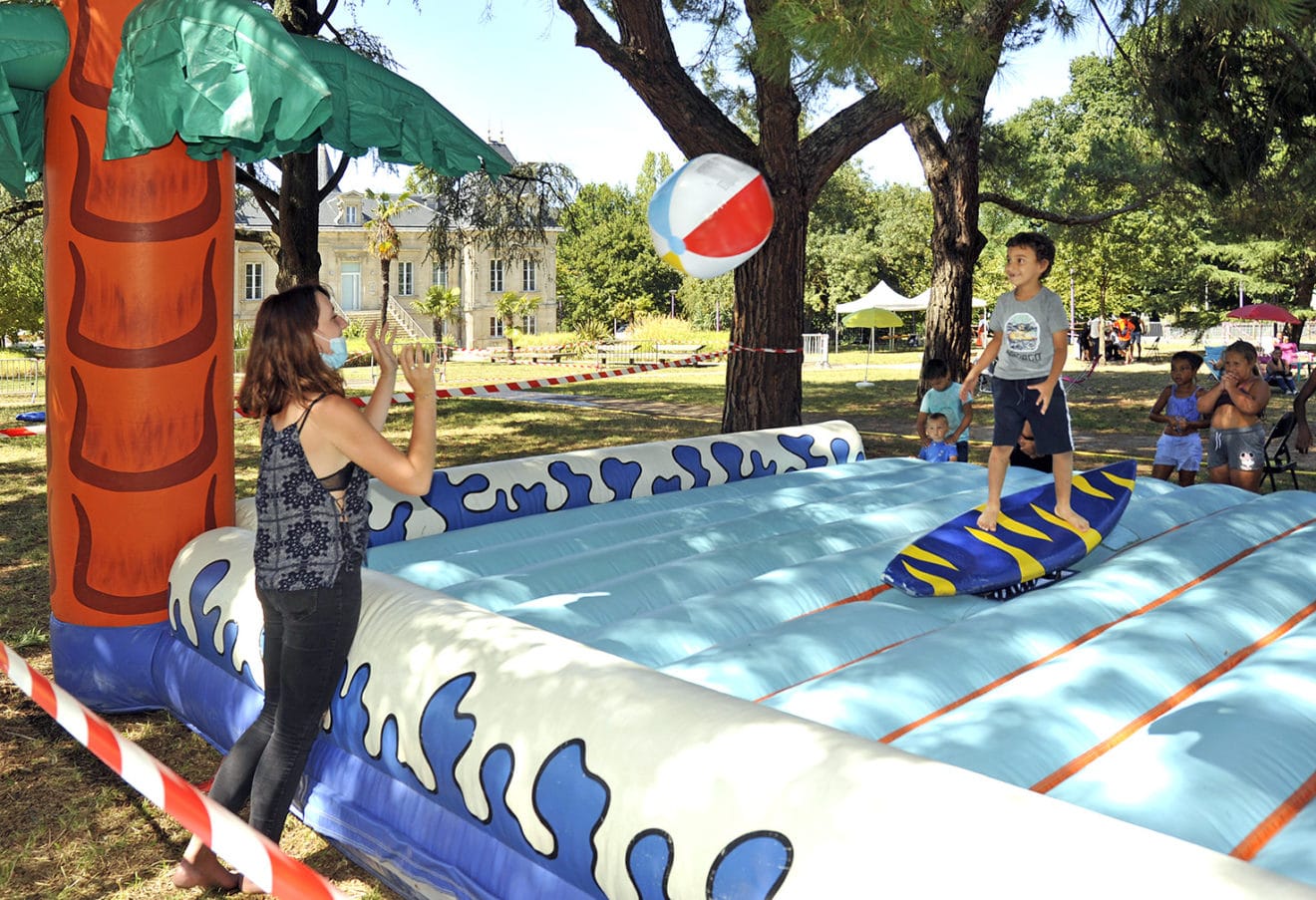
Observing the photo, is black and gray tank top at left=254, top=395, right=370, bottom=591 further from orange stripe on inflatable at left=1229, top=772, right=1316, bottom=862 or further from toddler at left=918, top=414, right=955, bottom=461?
toddler at left=918, top=414, right=955, bottom=461

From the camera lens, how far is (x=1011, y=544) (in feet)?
14.3

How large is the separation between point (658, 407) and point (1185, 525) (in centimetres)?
1224

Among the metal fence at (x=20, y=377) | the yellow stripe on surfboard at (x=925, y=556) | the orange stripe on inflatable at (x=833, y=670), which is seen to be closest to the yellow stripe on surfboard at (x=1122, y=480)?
the yellow stripe on surfboard at (x=925, y=556)

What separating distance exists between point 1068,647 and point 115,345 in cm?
357

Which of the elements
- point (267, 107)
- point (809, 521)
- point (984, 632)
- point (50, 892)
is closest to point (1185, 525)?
point (809, 521)

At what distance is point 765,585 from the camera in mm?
4109

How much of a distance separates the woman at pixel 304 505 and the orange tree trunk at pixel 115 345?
59.7 inches

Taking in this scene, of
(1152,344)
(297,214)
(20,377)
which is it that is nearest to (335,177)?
(297,214)

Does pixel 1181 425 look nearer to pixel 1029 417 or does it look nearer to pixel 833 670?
pixel 1029 417

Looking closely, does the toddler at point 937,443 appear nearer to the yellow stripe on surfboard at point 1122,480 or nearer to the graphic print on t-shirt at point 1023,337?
the yellow stripe on surfboard at point 1122,480

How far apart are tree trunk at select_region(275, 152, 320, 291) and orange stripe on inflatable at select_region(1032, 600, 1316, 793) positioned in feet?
32.2

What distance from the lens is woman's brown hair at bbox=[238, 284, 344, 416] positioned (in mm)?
2863

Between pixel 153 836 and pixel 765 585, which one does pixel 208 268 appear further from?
pixel 765 585

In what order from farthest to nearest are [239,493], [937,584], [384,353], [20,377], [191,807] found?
[20,377] < [239,493] < [937,584] < [384,353] < [191,807]
